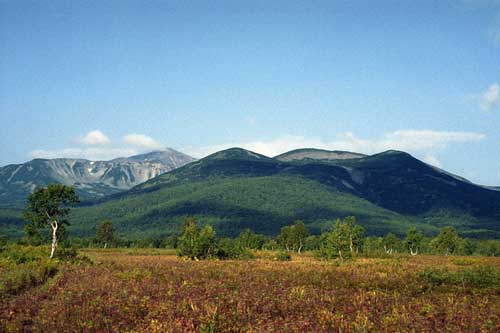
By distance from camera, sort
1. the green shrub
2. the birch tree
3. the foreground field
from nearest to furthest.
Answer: the foreground field → the green shrub → the birch tree

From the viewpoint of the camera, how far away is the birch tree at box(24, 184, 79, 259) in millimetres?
46125

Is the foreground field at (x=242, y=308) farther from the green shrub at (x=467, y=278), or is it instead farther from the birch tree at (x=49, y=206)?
the birch tree at (x=49, y=206)

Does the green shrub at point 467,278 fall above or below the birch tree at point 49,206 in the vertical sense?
below

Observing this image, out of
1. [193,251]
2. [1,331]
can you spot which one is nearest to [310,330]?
[1,331]

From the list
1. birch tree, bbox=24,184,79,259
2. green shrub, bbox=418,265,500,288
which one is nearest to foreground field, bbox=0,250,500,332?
green shrub, bbox=418,265,500,288

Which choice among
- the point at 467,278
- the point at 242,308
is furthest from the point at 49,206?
the point at 467,278

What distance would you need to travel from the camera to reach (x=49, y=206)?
4688 centimetres

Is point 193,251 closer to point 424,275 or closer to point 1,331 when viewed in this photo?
point 424,275

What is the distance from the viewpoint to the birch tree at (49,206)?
4612cm

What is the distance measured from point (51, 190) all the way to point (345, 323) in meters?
41.2

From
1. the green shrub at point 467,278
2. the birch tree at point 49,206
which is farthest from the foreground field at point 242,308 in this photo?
the birch tree at point 49,206

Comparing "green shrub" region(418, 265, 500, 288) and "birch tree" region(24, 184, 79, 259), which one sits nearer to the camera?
"green shrub" region(418, 265, 500, 288)

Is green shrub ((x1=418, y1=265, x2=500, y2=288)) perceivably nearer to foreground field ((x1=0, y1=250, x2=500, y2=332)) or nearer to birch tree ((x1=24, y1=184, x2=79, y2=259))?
foreground field ((x1=0, y1=250, x2=500, y2=332))

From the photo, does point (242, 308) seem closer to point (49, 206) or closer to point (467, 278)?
point (467, 278)
